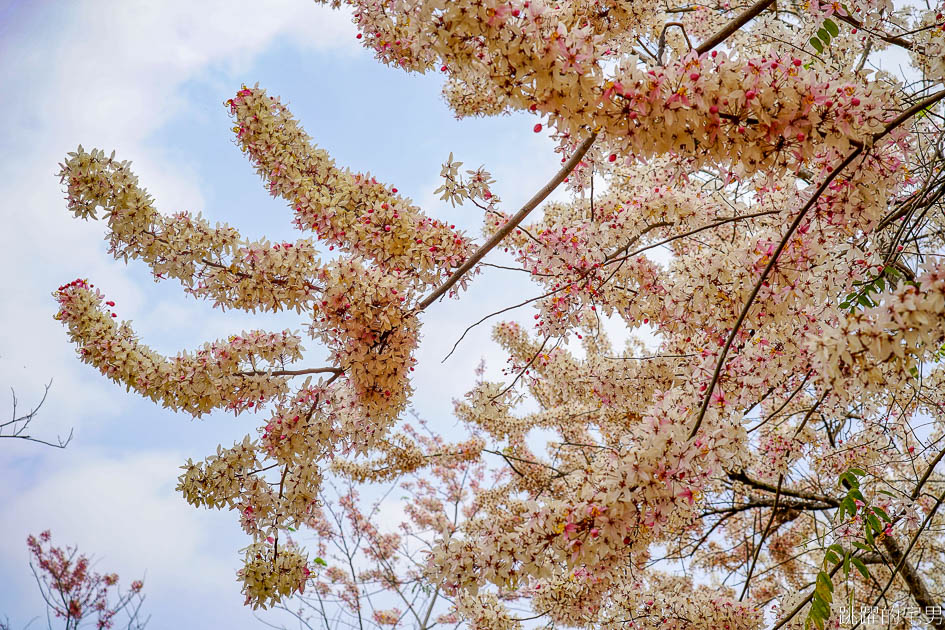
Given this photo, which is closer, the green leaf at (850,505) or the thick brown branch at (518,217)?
the green leaf at (850,505)

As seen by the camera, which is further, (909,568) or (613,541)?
(909,568)

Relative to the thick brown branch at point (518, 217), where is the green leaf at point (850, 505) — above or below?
→ below

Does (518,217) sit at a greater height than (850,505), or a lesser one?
greater

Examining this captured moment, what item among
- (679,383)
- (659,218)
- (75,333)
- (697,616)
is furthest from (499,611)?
(75,333)

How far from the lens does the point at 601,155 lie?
8.15 ft

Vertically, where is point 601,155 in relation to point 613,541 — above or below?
above

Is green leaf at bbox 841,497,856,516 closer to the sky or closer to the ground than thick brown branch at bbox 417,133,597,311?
closer to the ground

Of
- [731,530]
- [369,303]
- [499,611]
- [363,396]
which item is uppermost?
[731,530]

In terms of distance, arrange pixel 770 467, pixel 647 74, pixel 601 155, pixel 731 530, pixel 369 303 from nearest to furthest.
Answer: pixel 647 74
pixel 369 303
pixel 601 155
pixel 770 467
pixel 731 530

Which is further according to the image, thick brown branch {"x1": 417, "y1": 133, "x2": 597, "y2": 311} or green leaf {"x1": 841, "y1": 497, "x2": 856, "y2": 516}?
thick brown branch {"x1": 417, "y1": 133, "x2": 597, "y2": 311}

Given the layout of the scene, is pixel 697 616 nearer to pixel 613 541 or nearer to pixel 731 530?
pixel 613 541

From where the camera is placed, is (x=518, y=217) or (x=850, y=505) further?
(x=518, y=217)

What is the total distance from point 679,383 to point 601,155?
3.86 feet

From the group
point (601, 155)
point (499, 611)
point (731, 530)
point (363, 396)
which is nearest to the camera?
point (363, 396)
